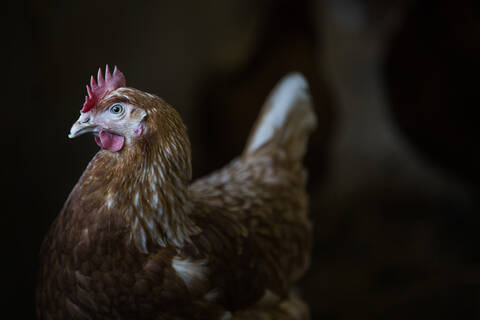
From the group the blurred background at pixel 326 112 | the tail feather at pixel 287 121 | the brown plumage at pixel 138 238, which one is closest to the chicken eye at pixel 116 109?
the brown plumage at pixel 138 238

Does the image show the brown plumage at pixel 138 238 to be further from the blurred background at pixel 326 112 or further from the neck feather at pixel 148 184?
the blurred background at pixel 326 112

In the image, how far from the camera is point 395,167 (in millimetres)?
3623

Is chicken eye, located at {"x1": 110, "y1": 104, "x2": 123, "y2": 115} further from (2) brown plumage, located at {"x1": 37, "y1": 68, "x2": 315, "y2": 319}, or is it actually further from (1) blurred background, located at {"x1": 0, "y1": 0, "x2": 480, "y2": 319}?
(1) blurred background, located at {"x1": 0, "y1": 0, "x2": 480, "y2": 319}

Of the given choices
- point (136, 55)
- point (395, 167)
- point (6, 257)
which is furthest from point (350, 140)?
point (6, 257)

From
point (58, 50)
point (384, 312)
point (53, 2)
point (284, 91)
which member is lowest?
point (384, 312)

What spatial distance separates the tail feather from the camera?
5.65 feet

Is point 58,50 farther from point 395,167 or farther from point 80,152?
point 395,167

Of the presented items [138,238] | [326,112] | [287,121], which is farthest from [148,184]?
[326,112]

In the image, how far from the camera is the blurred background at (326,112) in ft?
4.89

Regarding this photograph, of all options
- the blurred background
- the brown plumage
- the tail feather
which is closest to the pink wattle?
the brown plumage

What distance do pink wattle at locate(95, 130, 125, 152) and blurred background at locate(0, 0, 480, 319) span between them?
59cm

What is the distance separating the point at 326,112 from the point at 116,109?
96.6 inches

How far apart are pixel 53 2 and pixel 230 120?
1501 millimetres

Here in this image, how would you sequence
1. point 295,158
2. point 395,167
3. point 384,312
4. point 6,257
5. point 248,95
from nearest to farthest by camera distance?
point 6,257, point 295,158, point 384,312, point 248,95, point 395,167
